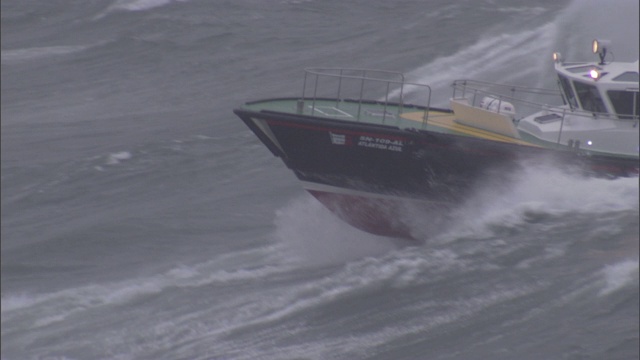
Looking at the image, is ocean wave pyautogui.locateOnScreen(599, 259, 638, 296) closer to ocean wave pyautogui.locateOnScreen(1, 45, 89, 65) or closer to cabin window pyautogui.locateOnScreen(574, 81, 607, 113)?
cabin window pyautogui.locateOnScreen(574, 81, 607, 113)

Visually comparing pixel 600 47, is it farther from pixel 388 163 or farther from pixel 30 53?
pixel 30 53

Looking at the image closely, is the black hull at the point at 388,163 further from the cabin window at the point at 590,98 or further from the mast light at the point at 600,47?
the mast light at the point at 600,47

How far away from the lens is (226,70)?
14.7m

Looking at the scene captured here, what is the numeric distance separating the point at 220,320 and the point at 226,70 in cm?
650

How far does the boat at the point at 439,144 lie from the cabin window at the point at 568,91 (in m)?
0.02

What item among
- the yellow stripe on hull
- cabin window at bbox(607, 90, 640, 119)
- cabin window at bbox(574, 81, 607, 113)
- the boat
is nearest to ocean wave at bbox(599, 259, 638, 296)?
the boat

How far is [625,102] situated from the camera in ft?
31.2

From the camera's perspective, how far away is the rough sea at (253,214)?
7605mm

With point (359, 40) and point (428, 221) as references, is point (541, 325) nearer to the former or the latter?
point (428, 221)

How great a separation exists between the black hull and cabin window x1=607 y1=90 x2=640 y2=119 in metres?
0.53

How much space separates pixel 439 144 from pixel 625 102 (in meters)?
1.61

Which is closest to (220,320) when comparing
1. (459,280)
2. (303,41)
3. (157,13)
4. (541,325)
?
(459,280)

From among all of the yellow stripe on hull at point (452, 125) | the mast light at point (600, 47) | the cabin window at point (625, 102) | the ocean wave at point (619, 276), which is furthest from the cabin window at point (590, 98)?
the ocean wave at point (619, 276)

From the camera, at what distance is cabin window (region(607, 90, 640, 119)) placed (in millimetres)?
9453
